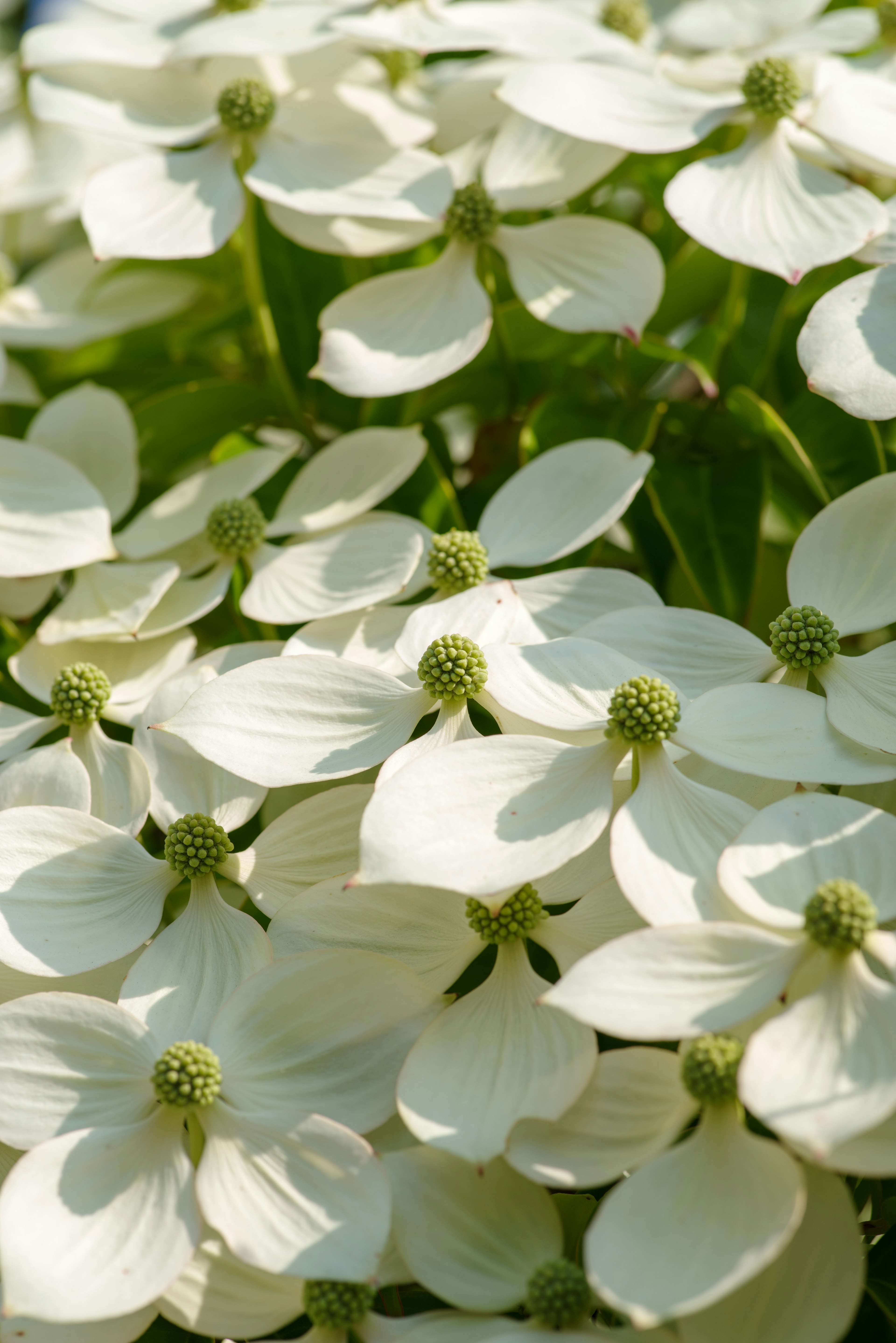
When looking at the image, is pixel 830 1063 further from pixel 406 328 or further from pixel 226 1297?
pixel 406 328

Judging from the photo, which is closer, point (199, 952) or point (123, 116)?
point (199, 952)

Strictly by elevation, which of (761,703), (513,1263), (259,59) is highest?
(259,59)

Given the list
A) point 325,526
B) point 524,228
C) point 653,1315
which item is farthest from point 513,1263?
point 524,228

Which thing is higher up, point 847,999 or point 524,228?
point 524,228

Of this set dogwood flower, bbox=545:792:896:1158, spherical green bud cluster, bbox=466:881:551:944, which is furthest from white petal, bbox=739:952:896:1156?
spherical green bud cluster, bbox=466:881:551:944

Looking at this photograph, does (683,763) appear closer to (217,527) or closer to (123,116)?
(217,527)

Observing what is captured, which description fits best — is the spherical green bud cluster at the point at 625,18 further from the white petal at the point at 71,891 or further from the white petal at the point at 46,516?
the white petal at the point at 71,891

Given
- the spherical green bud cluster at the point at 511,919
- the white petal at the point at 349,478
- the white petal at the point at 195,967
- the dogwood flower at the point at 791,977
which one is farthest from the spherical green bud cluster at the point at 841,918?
the white petal at the point at 349,478
